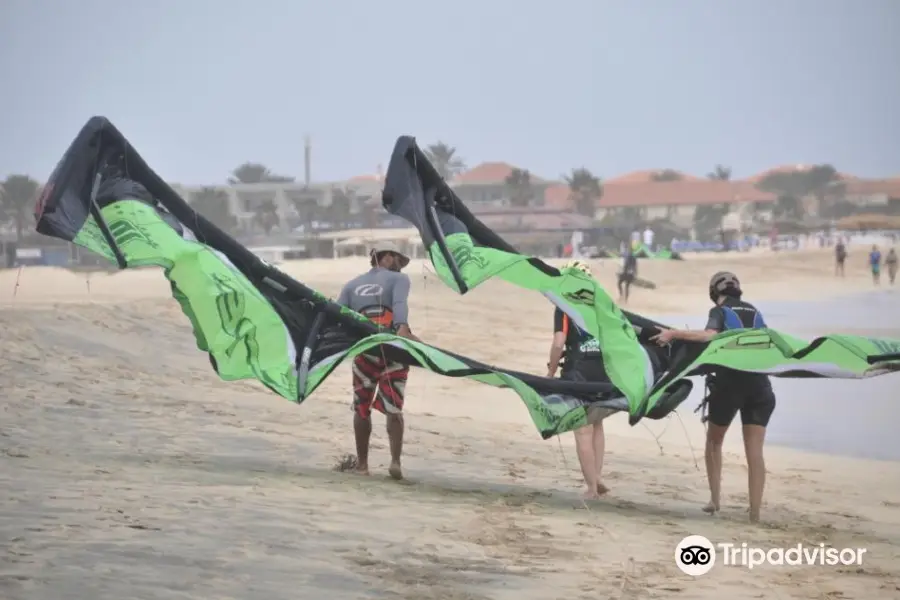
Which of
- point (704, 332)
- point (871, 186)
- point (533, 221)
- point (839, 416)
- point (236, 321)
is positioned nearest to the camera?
point (704, 332)

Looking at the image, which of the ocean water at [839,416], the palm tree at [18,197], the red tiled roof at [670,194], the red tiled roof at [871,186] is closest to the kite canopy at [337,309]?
the ocean water at [839,416]

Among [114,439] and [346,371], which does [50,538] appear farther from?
[346,371]

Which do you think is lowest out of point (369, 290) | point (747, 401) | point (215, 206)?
point (747, 401)

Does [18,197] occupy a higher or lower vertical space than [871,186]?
lower

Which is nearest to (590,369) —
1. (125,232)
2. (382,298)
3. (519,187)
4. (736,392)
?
(736,392)

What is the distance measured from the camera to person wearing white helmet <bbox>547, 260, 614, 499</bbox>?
27.4ft

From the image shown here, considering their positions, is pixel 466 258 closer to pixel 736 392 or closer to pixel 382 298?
pixel 382 298

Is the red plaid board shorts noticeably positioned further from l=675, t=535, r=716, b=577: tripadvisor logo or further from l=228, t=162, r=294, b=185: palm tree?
l=228, t=162, r=294, b=185: palm tree

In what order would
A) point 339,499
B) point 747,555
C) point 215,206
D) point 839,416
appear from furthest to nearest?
point 215,206, point 839,416, point 339,499, point 747,555

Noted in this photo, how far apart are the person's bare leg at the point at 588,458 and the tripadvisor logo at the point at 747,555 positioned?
46.7 inches

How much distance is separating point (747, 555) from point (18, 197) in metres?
44.1

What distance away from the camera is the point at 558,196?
118m

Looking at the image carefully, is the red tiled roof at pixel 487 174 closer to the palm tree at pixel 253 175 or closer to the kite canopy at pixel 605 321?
the palm tree at pixel 253 175

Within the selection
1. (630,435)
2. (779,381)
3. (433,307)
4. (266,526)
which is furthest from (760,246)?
(266,526)
